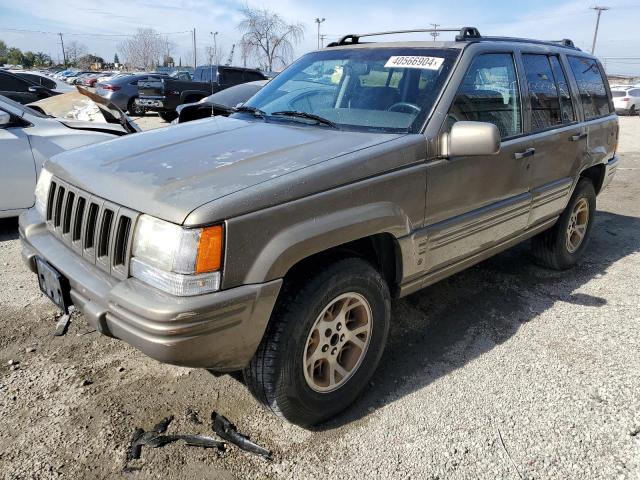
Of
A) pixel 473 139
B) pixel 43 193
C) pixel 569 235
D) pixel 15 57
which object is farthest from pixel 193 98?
pixel 15 57

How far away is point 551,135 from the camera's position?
12.5 ft

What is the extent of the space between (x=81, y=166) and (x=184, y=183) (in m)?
0.79

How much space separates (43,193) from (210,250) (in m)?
1.55

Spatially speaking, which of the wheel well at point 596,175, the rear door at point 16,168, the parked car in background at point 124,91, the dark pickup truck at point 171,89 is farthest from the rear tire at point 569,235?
the parked car in background at point 124,91

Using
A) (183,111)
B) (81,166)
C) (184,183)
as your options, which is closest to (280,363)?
(184,183)

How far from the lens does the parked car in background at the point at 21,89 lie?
9860mm

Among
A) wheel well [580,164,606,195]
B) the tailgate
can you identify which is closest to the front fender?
wheel well [580,164,606,195]

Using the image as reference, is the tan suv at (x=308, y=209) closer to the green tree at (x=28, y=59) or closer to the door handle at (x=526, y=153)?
the door handle at (x=526, y=153)

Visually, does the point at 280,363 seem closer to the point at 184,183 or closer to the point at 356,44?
the point at 184,183

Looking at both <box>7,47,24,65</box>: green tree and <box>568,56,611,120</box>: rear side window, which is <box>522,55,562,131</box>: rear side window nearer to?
<box>568,56,611,120</box>: rear side window

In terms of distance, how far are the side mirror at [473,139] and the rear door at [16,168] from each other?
436 cm

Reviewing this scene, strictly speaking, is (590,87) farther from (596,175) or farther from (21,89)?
(21,89)

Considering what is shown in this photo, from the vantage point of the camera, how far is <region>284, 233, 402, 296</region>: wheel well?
2.40 metres

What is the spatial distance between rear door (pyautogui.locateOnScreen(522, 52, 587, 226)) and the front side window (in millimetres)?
177
